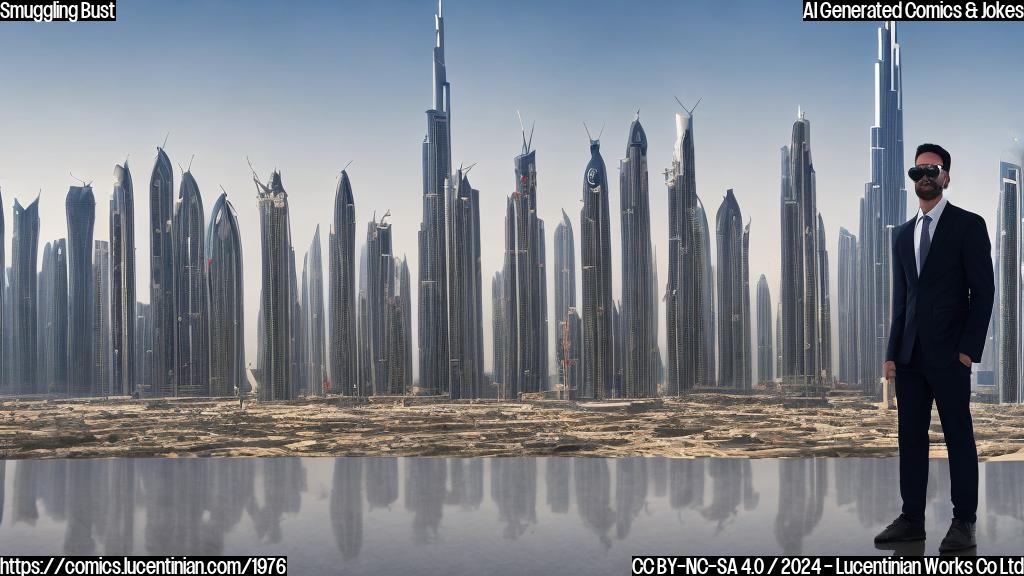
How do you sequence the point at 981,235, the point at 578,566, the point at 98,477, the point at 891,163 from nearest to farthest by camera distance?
the point at 578,566 → the point at 981,235 → the point at 98,477 → the point at 891,163

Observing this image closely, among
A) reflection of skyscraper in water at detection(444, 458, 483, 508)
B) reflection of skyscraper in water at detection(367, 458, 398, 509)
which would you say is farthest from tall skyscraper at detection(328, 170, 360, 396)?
reflection of skyscraper in water at detection(444, 458, 483, 508)

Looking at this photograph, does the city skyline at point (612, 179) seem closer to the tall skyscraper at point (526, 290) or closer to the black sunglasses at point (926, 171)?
the tall skyscraper at point (526, 290)

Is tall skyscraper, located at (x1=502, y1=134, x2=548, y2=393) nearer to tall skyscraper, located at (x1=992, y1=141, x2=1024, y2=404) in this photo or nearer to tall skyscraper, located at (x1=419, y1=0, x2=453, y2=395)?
tall skyscraper, located at (x1=419, y1=0, x2=453, y2=395)

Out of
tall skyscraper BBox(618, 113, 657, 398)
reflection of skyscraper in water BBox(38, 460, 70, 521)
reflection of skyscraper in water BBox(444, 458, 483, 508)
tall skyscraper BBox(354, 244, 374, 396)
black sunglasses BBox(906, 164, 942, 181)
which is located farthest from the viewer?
tall skyscraper BBox(354, 244, 374, 396)

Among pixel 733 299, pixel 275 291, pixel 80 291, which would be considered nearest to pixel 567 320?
pixel 733 299

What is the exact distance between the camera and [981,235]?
7.72 feet

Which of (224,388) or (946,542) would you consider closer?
(946,542)

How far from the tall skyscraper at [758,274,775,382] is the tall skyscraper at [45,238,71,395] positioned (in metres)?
3.92

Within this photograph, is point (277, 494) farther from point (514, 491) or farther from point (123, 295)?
point (123, 295)

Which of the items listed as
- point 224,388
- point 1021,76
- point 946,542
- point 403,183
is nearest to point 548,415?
point 403,183

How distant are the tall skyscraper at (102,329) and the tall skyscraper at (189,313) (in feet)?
1.26

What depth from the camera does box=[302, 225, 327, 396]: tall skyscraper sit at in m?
4.75

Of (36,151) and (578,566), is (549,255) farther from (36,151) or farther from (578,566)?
(36,151)

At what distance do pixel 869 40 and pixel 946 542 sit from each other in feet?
10.6
